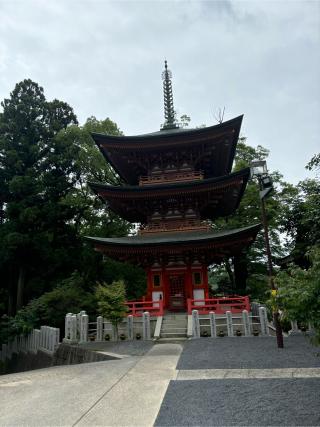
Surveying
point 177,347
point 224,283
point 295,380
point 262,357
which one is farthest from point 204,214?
point 295,380

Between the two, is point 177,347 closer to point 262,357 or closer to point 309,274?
point 262,357

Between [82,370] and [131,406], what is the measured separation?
3967mm

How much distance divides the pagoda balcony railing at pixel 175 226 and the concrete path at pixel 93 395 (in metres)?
9.85

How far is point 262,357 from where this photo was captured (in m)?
9.27

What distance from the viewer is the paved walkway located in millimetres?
5219

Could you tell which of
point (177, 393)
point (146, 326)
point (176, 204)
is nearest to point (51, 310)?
point (146, 326)

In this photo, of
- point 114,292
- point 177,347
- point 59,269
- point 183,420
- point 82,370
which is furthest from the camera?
point 59,269

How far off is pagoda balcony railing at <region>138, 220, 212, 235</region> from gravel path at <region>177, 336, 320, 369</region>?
7.20 meters

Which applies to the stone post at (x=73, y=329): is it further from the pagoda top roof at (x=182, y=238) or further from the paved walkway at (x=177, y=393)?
the paved walkway at (x=177, y=393)

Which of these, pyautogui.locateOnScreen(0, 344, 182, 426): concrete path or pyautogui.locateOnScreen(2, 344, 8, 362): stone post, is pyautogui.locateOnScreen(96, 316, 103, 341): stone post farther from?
pyautogui.locateOnScreen(2, 344, 8, 362): stone post

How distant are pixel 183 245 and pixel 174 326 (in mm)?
4030

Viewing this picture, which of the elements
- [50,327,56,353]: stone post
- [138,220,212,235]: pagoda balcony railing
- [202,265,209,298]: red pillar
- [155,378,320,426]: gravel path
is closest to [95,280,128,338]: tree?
[50,327,56,353]: stone post

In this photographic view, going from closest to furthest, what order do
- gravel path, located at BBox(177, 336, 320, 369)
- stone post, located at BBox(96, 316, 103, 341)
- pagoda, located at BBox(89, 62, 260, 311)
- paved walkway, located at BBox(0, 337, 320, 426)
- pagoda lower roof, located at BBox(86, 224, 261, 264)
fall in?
paved walkway, located at BBox(0, 337, 320, 426)
gravel path, located at BBox(177, 336, 320, 369)
stone post, located at BBox(96, 316, 103, 341)
pagoda lower roof, located at BBox(86, 224, 261, 264)
pagoda, located at BBox(89, 62, 260, 311)

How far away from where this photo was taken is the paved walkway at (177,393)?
17.1ft
